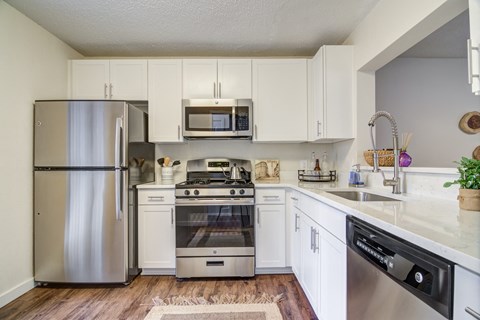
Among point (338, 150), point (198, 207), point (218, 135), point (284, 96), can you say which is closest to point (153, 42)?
point (218, 135)

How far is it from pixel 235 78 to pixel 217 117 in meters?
0.50

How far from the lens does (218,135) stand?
8.92ft

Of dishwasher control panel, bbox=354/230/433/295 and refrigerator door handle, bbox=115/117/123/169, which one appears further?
refrigerator door handle, bbox=115/117/123/169

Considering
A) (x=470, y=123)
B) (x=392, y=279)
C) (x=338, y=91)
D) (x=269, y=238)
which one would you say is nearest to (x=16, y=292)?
(x=269, y=238)

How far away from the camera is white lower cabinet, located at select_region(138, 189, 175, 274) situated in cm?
252

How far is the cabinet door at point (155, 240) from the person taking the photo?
2.52 metres

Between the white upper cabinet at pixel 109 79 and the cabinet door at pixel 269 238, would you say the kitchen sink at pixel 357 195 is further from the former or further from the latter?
the white upper cabinet at pixel 109 79

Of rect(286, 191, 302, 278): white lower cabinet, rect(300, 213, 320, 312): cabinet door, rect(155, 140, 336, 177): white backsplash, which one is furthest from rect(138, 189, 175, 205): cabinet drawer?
rect(300, 213, 320, 312): cabinet door

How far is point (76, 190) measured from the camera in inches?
89.5

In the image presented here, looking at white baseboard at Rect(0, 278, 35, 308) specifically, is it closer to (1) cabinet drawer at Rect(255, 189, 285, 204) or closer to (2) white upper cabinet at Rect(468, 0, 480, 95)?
(1) cabinet drawer at Rect(255, 189, 285, 204)

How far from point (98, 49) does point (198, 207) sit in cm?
213

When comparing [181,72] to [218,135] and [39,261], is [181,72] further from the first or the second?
[39,261]

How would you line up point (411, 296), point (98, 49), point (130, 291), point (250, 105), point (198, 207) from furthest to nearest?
point (98, 49) < point (250, 105) < point (198, 207) < point (130, 291) < point (411, 296)

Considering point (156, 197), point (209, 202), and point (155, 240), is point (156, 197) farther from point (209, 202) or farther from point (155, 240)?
point (209, 202)
